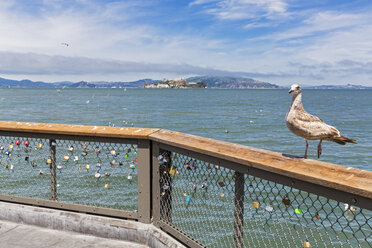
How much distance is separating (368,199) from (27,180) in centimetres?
1212

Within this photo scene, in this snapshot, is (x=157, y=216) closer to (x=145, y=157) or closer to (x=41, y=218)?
(x=145, y=157)

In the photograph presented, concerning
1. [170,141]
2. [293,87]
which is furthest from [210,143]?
[293,87]

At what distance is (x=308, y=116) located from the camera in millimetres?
2703

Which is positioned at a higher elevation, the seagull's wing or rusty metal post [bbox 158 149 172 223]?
the seagull's wing

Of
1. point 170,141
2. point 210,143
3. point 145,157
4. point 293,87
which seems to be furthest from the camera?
point 145,157

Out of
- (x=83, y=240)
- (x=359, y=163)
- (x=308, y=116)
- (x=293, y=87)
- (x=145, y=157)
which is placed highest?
(x=293, y=87)

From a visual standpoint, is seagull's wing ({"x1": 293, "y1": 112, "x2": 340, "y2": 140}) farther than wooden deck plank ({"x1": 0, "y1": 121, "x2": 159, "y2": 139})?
No

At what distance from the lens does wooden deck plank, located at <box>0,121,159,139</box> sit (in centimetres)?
377

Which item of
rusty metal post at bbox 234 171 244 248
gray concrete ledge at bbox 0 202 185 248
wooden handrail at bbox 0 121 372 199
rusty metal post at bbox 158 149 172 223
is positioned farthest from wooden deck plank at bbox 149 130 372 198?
gray concrete ledge at bbox 0 202 185 248

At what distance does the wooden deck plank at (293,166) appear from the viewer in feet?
6.37

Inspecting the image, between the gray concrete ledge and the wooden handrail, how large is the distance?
3.13 feet

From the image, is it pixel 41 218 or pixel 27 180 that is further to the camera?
pixel 27 180

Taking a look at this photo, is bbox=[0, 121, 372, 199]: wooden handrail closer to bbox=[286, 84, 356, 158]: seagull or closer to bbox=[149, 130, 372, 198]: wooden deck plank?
bbox=[149, 130, 372, 198]: wooden deck plank

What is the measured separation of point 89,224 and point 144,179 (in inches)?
34.7
